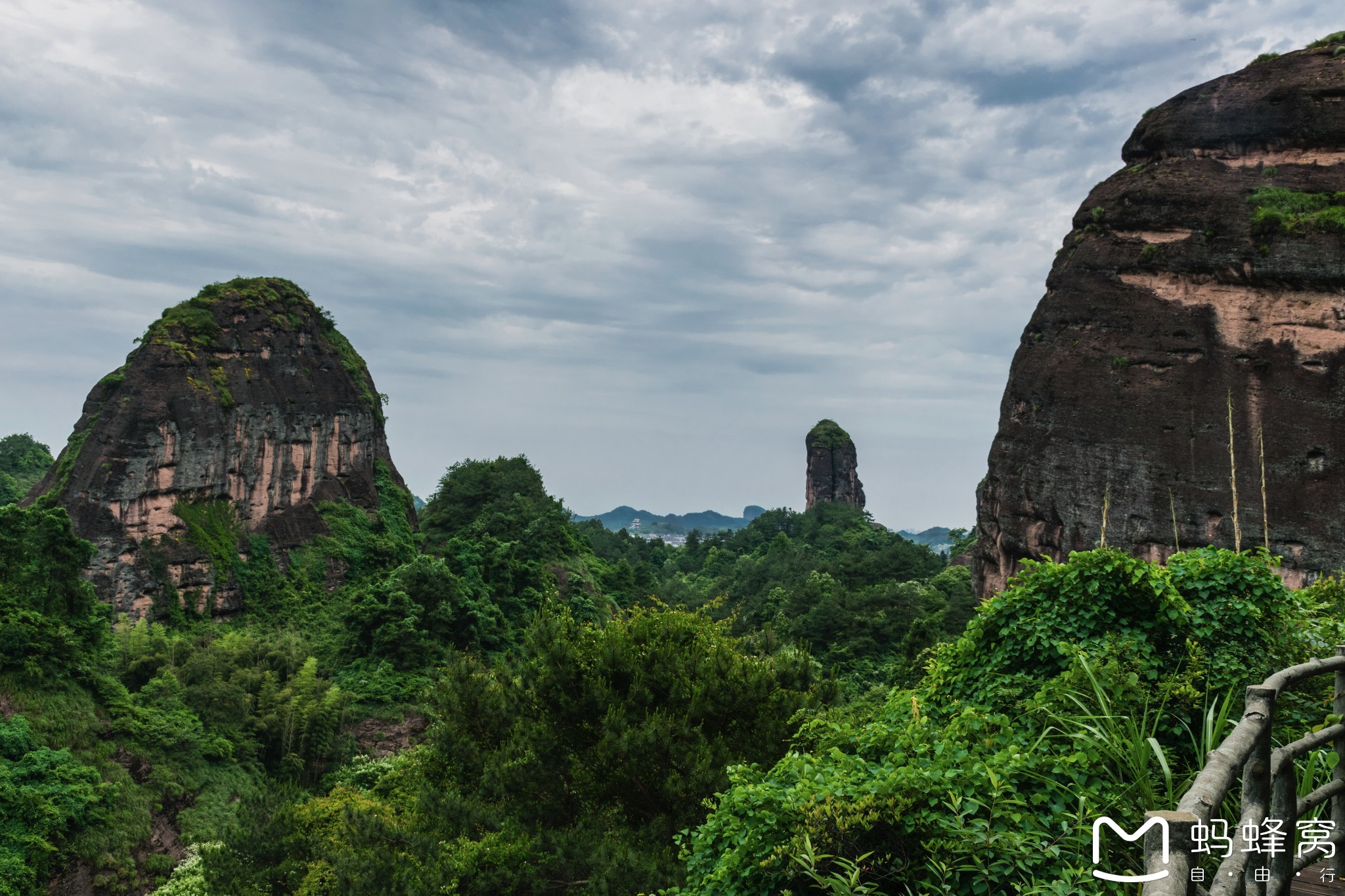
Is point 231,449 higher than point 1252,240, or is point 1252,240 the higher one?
point 1252,240

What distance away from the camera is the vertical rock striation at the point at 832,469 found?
3755 inches

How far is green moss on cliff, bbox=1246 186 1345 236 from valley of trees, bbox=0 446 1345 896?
1444cm

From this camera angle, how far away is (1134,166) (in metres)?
25.6

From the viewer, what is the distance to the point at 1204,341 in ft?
74.2

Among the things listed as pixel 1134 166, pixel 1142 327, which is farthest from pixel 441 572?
pixel 1134 166

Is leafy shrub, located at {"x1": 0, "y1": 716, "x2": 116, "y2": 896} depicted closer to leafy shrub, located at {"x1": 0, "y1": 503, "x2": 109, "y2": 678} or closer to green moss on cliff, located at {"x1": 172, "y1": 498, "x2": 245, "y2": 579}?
leafy shrub, located at {"x1": 0, "y1": 503, "x2": 109, "y2": 678}

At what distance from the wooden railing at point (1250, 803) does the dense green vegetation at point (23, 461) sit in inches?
2286

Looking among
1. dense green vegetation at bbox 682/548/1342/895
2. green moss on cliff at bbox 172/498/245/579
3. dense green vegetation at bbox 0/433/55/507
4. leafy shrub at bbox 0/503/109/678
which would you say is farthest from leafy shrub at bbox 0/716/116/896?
dense green vegetation at bbox 0/433/55/507

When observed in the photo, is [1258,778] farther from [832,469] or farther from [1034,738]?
[832,469]

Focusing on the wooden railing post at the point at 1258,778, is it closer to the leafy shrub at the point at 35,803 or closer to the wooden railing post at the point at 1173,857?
the wooden railing post at the point at 1173,857

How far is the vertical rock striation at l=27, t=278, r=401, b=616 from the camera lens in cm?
3212

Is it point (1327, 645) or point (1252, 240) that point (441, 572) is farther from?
point (1327, 645)

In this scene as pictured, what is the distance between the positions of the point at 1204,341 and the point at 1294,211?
3.77m

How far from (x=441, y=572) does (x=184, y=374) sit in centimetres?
1382
